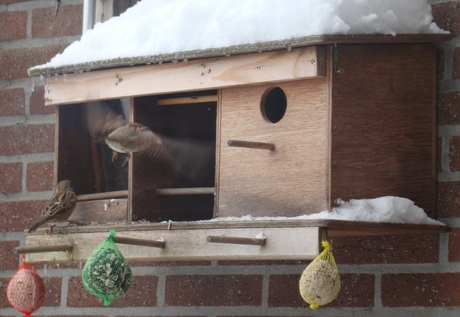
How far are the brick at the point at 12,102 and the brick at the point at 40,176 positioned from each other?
193 mm

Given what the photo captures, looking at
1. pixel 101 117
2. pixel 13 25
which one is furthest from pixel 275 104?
pixel 13 25

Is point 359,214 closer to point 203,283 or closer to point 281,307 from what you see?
point 281,307

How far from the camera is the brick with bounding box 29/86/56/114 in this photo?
346 centimetres

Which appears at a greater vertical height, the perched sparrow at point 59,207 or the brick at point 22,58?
the brick at point 22,58

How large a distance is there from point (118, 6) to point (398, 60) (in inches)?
40.8

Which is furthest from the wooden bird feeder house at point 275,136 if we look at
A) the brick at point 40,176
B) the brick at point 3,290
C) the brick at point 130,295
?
the brick at point 3,290

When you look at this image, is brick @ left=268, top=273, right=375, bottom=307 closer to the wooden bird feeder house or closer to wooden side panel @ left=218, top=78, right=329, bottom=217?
the wooden bird feeder house

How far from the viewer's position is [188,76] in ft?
8.68

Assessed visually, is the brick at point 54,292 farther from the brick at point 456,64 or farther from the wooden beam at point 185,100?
the brick at point 456,64

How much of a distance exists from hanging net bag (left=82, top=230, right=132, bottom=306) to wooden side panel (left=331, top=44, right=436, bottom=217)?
1.75 ft

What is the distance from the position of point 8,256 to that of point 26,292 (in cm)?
72

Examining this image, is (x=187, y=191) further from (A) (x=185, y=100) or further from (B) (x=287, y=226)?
(B) (x=287, y=226)

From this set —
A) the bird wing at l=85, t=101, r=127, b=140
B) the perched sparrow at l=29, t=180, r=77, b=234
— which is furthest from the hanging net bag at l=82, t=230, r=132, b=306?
the bird wing at l=85, t=101, r=127, b=140

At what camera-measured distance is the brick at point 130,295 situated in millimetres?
3238
